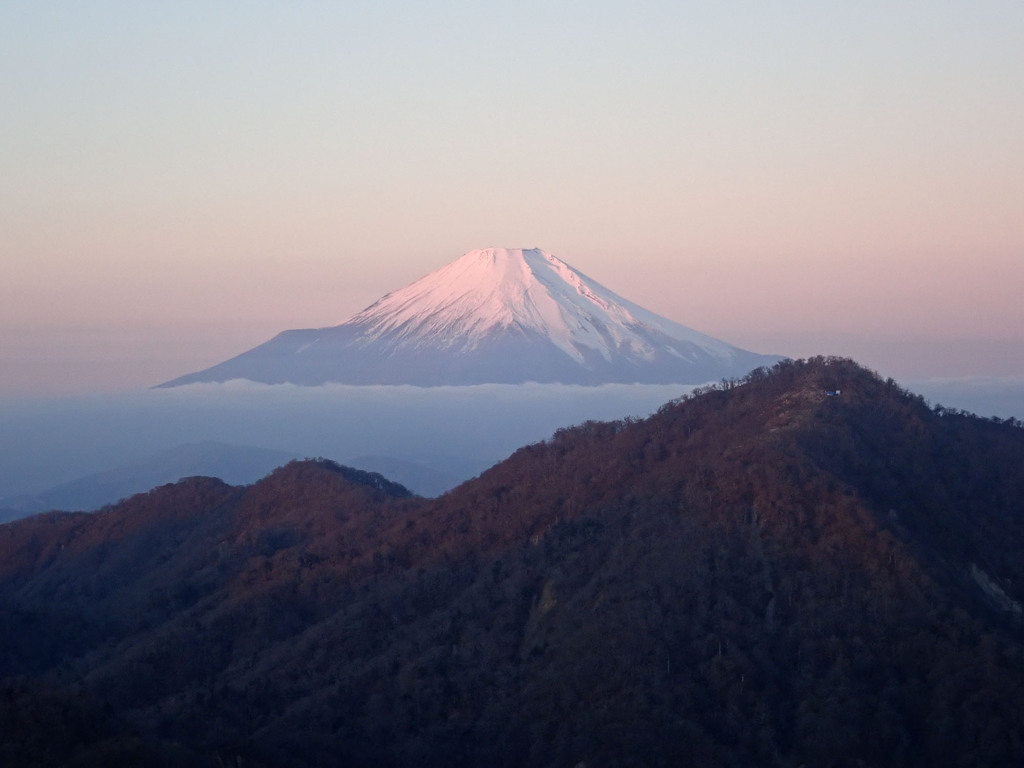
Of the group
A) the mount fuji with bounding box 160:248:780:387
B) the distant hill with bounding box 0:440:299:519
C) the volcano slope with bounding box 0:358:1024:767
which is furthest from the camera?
the distant hill with bounding box 0:440:299:519

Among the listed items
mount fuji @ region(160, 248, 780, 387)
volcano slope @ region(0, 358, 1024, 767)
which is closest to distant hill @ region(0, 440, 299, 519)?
mount fuji @ region(160, 248, 780, 387)

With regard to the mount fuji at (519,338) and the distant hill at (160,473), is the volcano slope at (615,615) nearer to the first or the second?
the mount fuji at (519,338)

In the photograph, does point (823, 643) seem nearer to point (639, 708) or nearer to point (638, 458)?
point (639, 708)

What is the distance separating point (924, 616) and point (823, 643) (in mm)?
2247

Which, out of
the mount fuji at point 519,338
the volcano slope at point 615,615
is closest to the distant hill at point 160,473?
the mount fuji at point 519,338

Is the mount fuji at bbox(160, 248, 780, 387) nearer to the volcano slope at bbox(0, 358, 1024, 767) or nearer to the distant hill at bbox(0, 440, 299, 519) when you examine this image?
the distant hill at bbox(0, 440, 299, 519)

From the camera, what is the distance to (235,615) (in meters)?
37.5

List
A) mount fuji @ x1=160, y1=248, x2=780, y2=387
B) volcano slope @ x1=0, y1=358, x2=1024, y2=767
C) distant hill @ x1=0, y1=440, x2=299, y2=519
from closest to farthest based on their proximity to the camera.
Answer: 1. volcano slope @ x1=0, y1=358, x2=1024, y2=767
2. mount fuji @ x1=160, y1=248, x2=780, y2=387
3. distant hill @ x1=0, y1=440, x2=299, y2=519

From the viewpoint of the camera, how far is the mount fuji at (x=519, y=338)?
98062mm

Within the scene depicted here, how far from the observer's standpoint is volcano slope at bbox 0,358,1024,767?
2573cm

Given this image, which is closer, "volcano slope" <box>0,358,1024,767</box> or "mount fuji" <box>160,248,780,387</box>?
"volcano slope" <box>0,358,1024,767</box>

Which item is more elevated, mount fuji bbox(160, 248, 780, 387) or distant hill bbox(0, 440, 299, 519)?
mount fuji bbox(160, 248, 780, 387)

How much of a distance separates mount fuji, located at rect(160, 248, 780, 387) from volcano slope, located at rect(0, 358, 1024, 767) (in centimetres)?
5139

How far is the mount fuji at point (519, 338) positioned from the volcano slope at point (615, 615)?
5139cm
